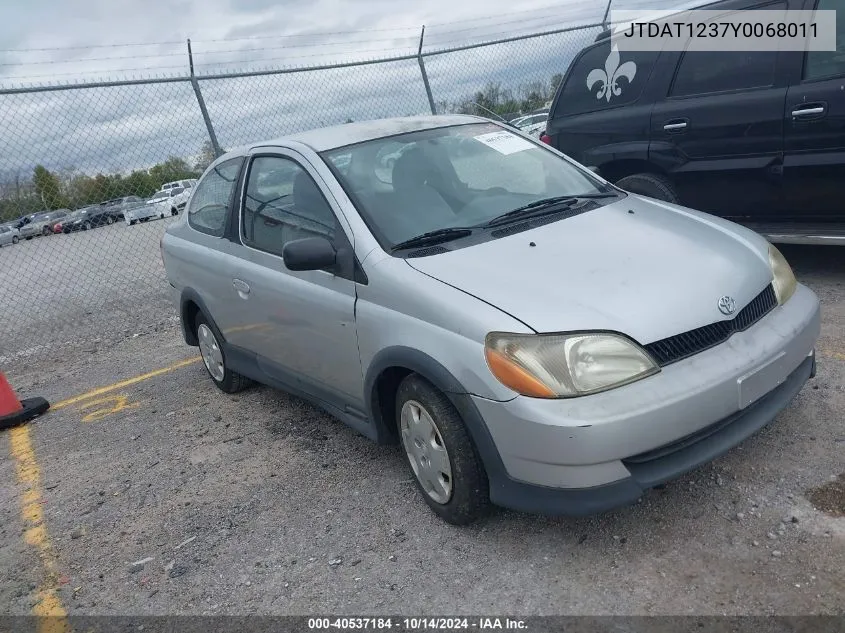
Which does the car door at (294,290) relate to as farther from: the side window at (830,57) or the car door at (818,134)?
the side window at (830,57)

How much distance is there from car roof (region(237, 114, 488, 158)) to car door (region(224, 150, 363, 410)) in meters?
0.13

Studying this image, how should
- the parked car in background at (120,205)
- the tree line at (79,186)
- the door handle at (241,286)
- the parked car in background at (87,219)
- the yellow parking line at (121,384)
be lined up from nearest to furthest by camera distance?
1. the door handle at (241,286)
2. the yellow parking line at (121,384)
3. the tree line at (79,186)
4. the parked car in background at (87,219)
5. the parked car in background at (120,205)

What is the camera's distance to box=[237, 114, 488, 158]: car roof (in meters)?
4.06

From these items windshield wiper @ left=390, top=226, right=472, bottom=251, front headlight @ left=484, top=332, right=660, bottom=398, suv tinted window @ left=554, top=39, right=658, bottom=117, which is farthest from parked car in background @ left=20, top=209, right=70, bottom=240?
front headlight @ left=484, top=332, right=660, bottom=398

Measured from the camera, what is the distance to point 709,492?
3188 mm

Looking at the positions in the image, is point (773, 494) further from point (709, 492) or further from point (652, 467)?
point (652, 467)

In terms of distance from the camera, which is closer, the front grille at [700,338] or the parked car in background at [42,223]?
the front grille at [700,338]

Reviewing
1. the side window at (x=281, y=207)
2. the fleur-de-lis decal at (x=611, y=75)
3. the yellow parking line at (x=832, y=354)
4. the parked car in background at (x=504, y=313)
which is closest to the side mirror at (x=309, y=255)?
the parked car in background at (x=504, y=313)

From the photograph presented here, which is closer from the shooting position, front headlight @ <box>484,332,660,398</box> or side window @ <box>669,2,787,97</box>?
front headlight @ <box>484,332,660,398</box>

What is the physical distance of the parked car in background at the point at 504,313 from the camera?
2.71 metres

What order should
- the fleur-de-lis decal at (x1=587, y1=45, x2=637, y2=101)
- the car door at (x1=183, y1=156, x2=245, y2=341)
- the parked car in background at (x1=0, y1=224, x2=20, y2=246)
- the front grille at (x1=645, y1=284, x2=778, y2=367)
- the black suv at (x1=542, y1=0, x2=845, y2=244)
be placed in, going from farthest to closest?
the parked car in background at (x1=0, y1=224, x2=20, y2=246)
the fleur-de-lis decal at (x1=587, y1=45, x2=637, y2=101)
the black suv at (x1=542, y1=0, x2=845, y2=244)
the car door at (x1=183, y1=156, x2=245, y2=341)
the front grille at (x1=645, y1=284, x2=778, y2=367)

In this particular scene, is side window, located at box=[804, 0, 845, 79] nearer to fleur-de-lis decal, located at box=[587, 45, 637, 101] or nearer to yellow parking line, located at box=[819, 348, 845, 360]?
fleur-de-lis decal, located at box=[587, 45, 637, 101]

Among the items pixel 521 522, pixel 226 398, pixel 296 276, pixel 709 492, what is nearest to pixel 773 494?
pixel 709 492

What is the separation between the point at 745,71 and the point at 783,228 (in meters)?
1.15
